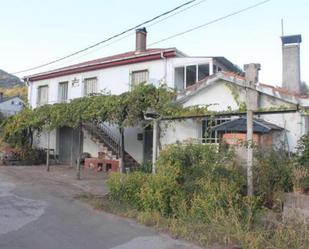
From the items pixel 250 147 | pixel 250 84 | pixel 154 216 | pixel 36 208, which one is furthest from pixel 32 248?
pixel 250 84

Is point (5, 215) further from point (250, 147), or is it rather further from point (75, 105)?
point (75, 105)

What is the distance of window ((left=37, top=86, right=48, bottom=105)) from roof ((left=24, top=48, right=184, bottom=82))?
0.70 m

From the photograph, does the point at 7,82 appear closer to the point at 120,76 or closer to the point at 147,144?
the point at 120,76

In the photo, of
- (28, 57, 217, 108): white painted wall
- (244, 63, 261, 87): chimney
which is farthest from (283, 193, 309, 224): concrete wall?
(28, 57, 217, 108): white painted wall

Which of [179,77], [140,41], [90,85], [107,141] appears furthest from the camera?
[90,85]

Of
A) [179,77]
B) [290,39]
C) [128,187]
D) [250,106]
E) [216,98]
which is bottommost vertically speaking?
[128,187]

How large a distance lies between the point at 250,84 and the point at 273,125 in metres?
4.05

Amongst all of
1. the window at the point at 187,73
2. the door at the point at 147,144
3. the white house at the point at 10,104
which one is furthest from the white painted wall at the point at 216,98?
the white house at the point at 10,104

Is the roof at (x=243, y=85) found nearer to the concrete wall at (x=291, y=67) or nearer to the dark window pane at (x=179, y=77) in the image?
the concrete wall at (x=291, y=67)

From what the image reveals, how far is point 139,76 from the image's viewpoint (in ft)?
62.0

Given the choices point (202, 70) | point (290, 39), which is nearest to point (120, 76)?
point (202, 70)

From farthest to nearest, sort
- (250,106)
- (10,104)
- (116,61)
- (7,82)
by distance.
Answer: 1. (7,82)
2. (10,104)
3. (116,61)
4. (250,106)

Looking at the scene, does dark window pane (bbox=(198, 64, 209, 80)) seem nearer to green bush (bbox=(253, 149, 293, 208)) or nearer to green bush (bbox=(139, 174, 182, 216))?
green bush (bbox=(253, 149, 293, 208))

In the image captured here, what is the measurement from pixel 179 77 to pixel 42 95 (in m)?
11.4
